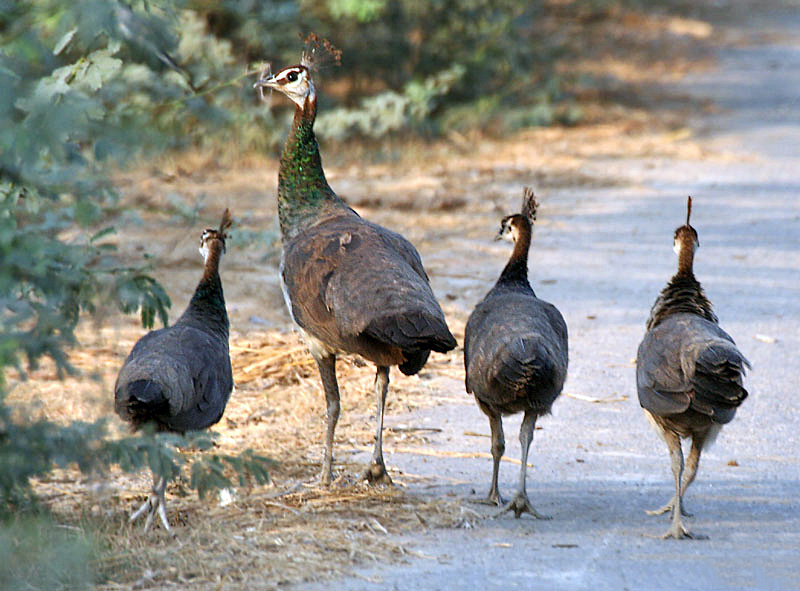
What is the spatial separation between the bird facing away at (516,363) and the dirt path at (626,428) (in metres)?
0.34

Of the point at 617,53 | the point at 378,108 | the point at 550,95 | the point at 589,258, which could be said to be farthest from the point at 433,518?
the point at 617,53

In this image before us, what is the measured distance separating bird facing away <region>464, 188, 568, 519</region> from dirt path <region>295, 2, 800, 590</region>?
0.34m

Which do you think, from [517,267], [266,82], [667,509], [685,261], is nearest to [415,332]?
[517,267]

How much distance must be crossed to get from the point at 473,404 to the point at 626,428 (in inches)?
37.5

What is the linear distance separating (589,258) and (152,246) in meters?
3.91

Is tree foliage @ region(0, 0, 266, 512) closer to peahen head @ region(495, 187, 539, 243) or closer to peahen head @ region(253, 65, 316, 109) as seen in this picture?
peahen head @ region(495, 187, 539, 243)

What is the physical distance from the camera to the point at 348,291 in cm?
568

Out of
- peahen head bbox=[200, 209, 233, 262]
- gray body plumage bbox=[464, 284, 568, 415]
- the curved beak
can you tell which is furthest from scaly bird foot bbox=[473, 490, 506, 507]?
the curved beak

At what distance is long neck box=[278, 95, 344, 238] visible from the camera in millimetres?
6684

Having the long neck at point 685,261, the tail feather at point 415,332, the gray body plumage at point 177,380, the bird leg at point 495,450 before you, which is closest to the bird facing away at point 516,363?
the bird leg at point 495,450

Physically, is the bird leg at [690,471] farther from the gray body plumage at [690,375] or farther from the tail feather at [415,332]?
the tail feather at [415,332]

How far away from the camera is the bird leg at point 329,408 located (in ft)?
19.4

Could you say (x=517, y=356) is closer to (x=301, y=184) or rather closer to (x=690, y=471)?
(x=690, y=471)

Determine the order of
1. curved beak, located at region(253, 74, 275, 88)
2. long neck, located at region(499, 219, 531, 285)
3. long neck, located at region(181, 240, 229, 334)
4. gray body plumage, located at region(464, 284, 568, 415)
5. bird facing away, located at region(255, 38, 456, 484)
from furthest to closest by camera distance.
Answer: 1. curved beak, located at region(253, 74, 275, 88)
2. long neck, located at region(499, 219, 531, 285)
3. long neck, located at region(181, 240, 229, 334)
4. bird facing away, located at region(255, 38, 456, 484)
5. gray body plumage, located at region(464, 284, 568, 415)
